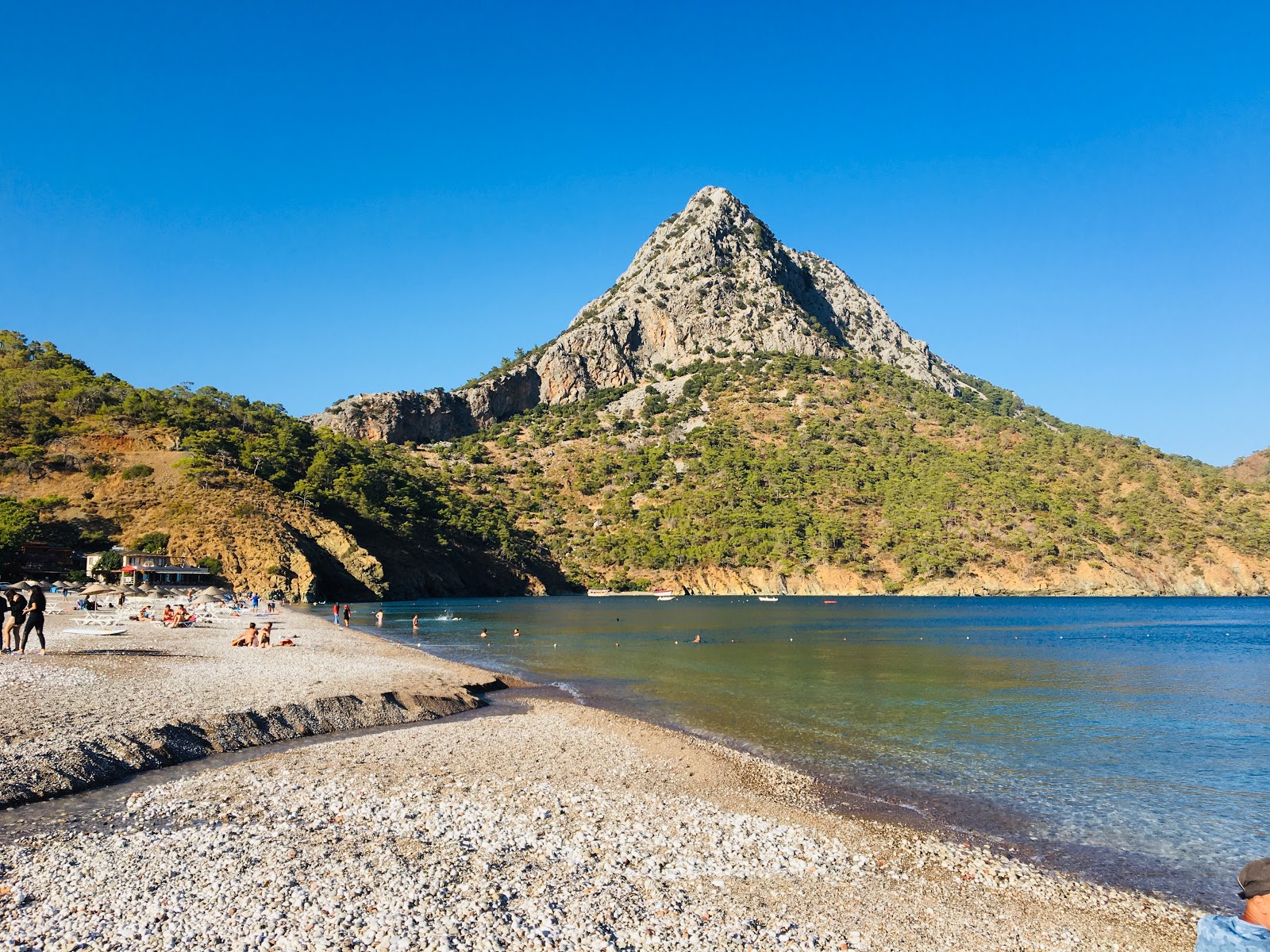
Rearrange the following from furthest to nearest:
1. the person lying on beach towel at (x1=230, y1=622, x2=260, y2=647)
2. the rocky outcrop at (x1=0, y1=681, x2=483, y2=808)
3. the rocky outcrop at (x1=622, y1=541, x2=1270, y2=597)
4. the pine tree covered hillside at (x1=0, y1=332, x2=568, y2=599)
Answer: the rocky outcrop at (x1=622, y1=541, x2=1270, y2=597)
the pine tree covered hillside at (x1=0, y1=332, x2=568, y2=599)
the person lying on beach towel at (x1=230, y1=622, x2=260, y2=647)
the rocky outcrop at (x1=0, y1=681, x2=483, y2=808)

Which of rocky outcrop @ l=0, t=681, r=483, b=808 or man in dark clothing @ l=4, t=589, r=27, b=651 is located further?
man in dark clothing @ l=4, t=589, r=27, b=651

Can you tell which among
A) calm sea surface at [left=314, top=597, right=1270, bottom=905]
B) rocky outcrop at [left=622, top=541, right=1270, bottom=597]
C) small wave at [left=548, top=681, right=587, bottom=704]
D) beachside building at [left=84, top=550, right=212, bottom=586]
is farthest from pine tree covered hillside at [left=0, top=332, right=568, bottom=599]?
small wave at [left=548, top=681, right=587, bottom=704]

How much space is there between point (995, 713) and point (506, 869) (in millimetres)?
20649

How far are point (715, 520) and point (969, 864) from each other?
5103 inches

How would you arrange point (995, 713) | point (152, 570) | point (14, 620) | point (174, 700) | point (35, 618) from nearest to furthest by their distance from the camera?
point (174, 700)
point (35, 618)
point (995, 713)
point (14, 620)
point (152, 570)

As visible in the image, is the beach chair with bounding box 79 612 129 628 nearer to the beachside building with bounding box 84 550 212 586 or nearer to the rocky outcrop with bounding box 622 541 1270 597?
the beachside building with bounding box 84 550 212 586

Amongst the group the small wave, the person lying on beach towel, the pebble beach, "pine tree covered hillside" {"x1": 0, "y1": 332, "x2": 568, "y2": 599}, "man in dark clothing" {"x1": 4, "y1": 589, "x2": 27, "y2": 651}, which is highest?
"pine tree covered hillside" {"x1": 0, "y1": 332, "x2": 568, "y2": 599}

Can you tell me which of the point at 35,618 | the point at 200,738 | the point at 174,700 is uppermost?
the point at 35,618

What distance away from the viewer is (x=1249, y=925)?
12.2 feet

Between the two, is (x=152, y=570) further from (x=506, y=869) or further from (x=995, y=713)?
(x=506, y=869)

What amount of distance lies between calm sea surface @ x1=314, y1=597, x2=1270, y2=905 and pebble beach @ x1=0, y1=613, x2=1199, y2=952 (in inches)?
90.7

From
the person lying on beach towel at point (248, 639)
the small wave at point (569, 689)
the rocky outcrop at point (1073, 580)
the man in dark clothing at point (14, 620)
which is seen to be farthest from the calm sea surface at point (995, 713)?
the rocky outcrop at point (1073, 580)

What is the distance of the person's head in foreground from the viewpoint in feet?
11.8

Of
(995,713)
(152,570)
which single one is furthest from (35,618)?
(152,570)
